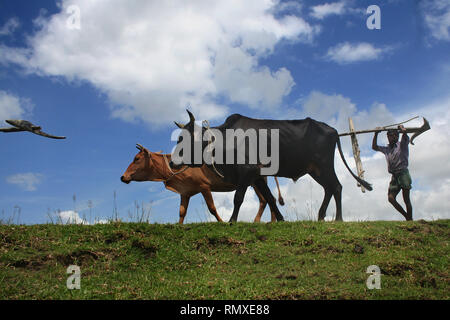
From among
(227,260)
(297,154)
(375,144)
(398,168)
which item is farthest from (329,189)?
(227,260)

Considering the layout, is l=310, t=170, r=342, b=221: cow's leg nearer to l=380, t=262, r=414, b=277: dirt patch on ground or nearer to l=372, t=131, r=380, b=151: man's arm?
l=372, t=131, r=380, b=151: man's arm

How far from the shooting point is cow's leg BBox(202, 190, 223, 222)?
11.7 metres

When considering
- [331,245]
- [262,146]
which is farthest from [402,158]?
[331,245]

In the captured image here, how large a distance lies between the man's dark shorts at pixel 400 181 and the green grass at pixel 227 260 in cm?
170

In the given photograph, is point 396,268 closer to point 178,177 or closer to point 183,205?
point 183,205

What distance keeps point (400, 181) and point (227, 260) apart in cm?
593

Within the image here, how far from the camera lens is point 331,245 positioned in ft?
25.8

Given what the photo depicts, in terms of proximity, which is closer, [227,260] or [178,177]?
[227,260]

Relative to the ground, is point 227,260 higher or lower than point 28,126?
lower

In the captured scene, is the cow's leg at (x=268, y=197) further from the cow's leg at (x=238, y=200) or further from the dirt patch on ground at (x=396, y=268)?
the dirt patch on ground at (x=396, y=268)

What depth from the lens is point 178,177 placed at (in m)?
12.2

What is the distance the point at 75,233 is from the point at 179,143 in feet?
11.7

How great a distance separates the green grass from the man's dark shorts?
170 centimetres

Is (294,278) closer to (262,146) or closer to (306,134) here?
(262,146)
